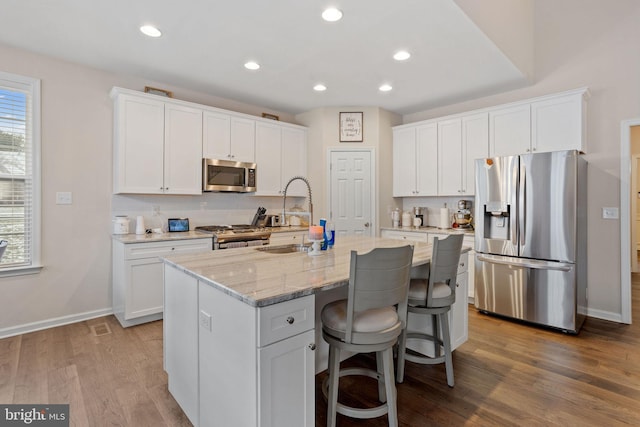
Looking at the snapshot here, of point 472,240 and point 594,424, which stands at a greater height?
point 472,240

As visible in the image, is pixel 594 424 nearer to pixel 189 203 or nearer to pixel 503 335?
pixel 503 335

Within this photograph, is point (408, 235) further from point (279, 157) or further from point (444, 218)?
point (279, 157)

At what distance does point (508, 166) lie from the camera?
11.3 feet

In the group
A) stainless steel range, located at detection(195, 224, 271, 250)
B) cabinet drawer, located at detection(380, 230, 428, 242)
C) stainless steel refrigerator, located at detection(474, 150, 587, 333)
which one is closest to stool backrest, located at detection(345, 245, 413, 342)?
stainless steel refrigerator, located at detection(474, 150, 587, 333)

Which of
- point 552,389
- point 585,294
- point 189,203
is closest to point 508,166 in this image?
point 585,294

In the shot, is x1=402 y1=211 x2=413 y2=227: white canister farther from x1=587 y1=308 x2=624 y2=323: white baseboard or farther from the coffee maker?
x1=587 y1=308 x2=624 y2=323: white baseboard

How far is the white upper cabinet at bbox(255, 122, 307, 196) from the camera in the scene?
15.1ft

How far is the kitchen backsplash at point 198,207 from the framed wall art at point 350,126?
3.90 ft

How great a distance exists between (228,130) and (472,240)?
336 cm

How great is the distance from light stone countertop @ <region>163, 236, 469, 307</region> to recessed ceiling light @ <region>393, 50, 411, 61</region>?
1.91 meters

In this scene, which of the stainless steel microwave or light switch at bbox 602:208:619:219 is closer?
light switch at bbox 602:208:619:219

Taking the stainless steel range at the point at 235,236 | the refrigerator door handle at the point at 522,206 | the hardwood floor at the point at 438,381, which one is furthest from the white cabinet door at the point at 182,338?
the refrigerator door handle at the point at 522,206

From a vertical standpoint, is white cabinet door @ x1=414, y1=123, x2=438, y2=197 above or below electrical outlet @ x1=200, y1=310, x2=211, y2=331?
above

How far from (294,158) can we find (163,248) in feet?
7.67
